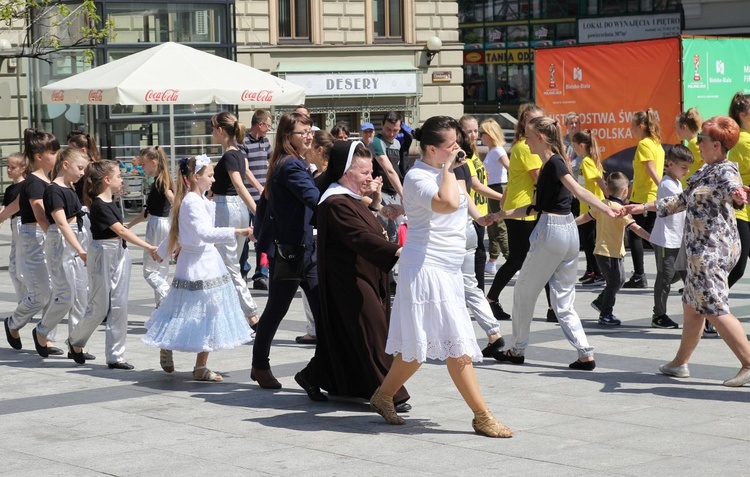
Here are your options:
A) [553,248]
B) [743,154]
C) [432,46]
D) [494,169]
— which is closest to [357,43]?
[432,46]

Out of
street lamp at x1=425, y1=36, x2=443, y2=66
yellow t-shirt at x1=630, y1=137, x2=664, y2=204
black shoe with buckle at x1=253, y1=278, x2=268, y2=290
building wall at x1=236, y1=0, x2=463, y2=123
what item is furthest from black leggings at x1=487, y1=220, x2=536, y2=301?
street lamp at x1=425, y1=36, x2=443, y2=66

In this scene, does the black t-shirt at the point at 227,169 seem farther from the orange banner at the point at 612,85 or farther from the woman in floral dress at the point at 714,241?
the orange banner at the point at 612,85

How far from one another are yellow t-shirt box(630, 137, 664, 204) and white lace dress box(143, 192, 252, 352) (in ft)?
18.6

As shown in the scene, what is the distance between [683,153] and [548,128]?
235cm

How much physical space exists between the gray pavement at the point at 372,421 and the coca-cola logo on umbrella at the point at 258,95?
6.85 m

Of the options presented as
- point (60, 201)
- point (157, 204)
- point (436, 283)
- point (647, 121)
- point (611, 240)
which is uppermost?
point (647, 121)

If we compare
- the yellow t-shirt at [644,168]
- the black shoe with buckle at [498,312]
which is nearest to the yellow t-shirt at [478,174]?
the black shoe with buckle at [498,312]

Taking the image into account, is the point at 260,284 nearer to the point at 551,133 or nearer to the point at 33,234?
the point at 33,234

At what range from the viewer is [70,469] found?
637cm

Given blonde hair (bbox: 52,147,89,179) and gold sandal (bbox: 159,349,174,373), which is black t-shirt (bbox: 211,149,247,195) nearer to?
blonde hair (bbox: 52,147,89,179)

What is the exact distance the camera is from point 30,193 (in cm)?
994

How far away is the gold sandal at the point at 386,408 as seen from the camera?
23.6 ft

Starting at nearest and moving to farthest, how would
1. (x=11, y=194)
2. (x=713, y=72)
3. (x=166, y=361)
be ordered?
(x=166, y=361) < (x=11, y=194) < (x=713, y=72)

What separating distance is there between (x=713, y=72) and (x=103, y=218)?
11.3m
